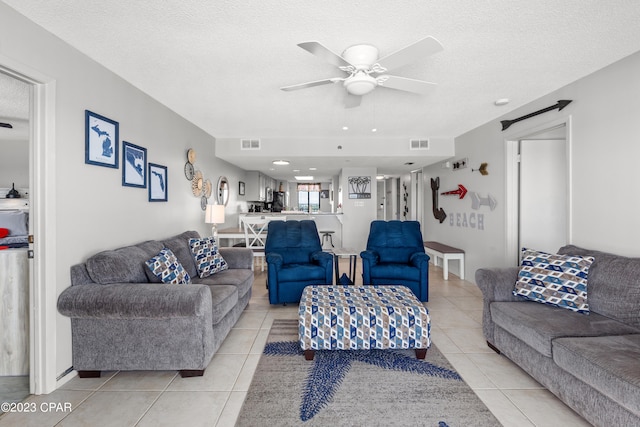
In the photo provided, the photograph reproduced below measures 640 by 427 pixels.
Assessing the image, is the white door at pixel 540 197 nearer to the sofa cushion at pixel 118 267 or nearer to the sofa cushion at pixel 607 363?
the sofa cushion at pixel 607 363

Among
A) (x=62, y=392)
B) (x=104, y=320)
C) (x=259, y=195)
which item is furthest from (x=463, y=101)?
(x=259, y=195)

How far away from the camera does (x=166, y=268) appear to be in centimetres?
239

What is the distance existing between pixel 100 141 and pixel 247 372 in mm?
2212

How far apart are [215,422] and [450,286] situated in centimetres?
369

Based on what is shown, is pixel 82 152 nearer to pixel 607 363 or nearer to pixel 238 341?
pixel 238 341

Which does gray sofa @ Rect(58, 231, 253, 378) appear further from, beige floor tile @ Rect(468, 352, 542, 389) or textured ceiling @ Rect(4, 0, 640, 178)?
beige floor tile @ Rect(468, 352, 542, 389)

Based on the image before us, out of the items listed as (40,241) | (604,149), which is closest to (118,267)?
(40,241)

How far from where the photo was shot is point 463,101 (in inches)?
130

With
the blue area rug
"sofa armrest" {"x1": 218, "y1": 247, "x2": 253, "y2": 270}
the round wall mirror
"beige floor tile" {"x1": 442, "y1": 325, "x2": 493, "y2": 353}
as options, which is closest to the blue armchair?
"beige floor tile" {"x1": 442, "y1": 325, "x2": 493, "y2": 353}

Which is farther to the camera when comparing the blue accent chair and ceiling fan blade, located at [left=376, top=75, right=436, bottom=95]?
the blue accent chair

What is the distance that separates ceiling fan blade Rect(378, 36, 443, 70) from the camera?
1.62 m

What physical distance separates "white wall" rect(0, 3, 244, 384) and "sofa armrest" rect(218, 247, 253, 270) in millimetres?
755

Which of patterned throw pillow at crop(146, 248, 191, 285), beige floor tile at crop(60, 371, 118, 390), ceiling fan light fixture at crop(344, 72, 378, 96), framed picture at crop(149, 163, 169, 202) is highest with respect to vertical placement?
ceiling fan light fixture at crop(344, 72, 378, 96)

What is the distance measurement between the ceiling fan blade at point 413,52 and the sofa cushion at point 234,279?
2.34 m
